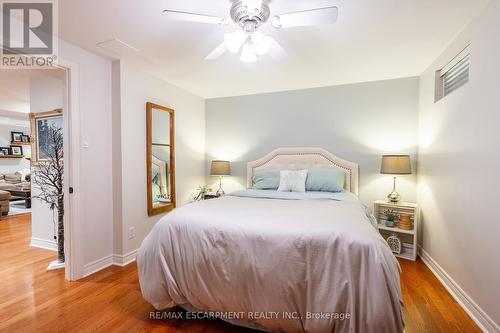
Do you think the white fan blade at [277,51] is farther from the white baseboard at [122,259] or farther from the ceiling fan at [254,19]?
the white baseboard at [122,259]

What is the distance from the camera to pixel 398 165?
291 centimetres

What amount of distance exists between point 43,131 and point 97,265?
210 cm

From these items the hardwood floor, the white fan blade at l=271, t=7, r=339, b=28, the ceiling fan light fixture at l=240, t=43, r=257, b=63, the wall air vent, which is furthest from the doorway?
the wall air vent

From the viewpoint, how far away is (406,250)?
3.02 m

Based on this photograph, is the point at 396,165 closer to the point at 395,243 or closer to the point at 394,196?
the point at 394,196

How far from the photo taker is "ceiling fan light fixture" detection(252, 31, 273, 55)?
5.54 ft

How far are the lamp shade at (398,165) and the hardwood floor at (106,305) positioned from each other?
1094 mm

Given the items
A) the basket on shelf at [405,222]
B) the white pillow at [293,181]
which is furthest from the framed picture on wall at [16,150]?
the basket on shelf at [405,222]

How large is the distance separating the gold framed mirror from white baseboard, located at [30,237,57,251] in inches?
56.5

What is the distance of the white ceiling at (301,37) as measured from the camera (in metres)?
1.76

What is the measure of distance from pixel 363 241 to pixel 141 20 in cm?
233

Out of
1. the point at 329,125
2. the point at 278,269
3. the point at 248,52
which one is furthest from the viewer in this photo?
the point at 329,125

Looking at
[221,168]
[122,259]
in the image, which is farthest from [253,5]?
[122,259]

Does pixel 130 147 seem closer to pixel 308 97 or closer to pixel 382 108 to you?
pixel 308 97
